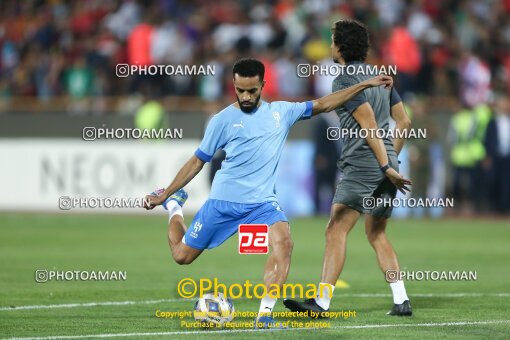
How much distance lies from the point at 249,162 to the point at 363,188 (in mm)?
1248

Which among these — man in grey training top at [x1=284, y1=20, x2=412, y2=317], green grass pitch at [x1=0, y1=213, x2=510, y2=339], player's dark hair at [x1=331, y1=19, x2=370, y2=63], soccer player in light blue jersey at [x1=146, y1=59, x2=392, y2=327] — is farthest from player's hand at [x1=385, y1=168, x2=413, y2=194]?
green grass pitch at [x1=0, y1=213, x2=510, y2=339]

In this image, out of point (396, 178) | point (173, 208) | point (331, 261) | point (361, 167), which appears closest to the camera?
point (396, 178)

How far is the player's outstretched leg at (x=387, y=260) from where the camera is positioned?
34.9 ft

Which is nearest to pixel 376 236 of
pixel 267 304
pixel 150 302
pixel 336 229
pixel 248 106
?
pixel 336 229

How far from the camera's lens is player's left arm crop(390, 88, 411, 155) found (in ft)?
35.1

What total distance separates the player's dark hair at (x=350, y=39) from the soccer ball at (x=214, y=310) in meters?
2.45

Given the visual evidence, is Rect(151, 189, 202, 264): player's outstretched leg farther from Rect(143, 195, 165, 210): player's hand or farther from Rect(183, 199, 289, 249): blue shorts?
Rect(143, 195, 165, 210): player's hand

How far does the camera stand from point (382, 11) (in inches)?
1073

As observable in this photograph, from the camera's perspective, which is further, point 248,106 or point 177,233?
point 177,233

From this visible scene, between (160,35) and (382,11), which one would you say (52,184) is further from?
(382,11)

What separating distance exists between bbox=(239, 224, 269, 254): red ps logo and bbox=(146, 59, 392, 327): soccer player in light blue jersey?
52 millimetres

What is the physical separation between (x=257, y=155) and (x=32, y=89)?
17606 mm

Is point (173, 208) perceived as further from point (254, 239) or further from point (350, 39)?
point (350, 39)

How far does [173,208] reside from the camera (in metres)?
11.0
